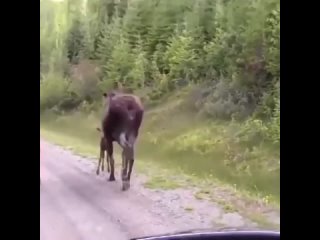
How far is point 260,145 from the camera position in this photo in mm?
1583

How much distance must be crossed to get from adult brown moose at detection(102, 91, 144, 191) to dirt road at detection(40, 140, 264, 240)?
0.03 meters

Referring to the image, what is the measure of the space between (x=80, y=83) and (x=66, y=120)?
131 mm

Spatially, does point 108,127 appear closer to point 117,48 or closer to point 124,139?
point 124,139

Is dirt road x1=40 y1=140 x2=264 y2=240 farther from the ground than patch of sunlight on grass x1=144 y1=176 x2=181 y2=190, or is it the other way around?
patch of sunlight on grass x1=144 y1=176 x2=181 y2=190

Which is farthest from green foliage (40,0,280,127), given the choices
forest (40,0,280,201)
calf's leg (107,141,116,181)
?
calf's leg (107,141,116,181)

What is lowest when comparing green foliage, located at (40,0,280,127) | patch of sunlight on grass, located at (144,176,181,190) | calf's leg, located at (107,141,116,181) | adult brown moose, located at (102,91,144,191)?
patch of sunlight on grass, located at (144,176,181,190)

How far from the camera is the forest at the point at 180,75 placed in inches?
63.2

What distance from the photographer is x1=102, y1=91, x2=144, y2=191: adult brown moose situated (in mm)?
1607

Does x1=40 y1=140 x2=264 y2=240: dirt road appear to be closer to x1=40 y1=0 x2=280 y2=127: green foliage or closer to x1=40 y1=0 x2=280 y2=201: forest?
x1=40 y1=0 x2=280 y2=201: forest

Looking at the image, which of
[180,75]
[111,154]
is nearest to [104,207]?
[111,154]

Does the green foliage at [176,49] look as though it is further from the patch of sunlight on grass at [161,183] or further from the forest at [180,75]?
the patch of sunlight on grass at [161,183]

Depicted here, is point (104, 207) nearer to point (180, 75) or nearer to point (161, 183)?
point (161, 183)

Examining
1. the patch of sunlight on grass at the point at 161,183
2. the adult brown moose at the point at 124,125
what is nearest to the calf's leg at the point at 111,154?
the adult brown moose at the point at 124,125
